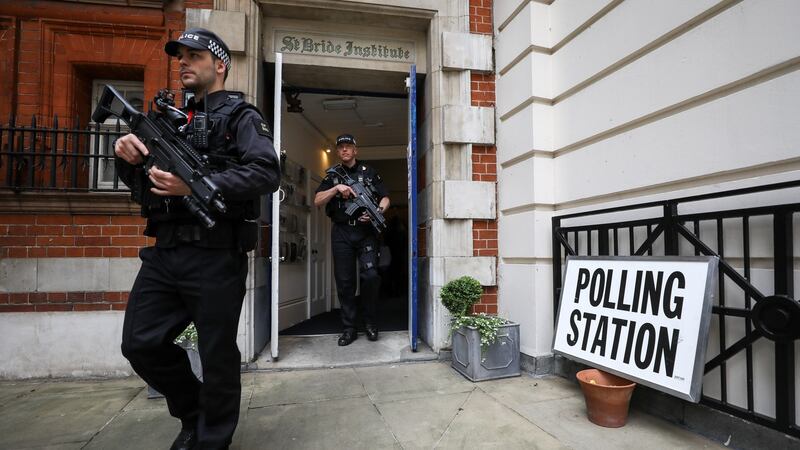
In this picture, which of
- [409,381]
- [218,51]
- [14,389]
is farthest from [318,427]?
[14,389]

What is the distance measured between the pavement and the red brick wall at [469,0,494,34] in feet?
11.9

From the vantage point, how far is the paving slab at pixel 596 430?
88.3 inches

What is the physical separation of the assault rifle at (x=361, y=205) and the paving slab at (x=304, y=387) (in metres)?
1.59

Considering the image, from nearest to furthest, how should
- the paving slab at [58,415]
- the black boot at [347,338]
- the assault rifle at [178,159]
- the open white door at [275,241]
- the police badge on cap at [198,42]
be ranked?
the assault rifle at [178,159] < the police badge on cap at [198,42] < the paving slab at [58,415] < the open white door at [275,241] < the black boot at [347,338]

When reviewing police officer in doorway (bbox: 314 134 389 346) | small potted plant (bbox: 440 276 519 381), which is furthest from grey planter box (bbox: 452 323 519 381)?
police officer in doorway (bbox: 314 134 389 346)

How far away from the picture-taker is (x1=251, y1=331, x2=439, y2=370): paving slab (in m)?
3.74

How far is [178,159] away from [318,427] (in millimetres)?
1827

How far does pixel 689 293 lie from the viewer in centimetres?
223

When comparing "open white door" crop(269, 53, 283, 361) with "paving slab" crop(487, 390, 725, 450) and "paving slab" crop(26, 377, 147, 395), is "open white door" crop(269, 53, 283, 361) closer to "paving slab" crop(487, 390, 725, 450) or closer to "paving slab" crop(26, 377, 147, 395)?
"paving slab" crop(26, 377, 147, 395)

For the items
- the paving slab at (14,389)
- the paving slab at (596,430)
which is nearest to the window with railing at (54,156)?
the paving slab at (14,389)

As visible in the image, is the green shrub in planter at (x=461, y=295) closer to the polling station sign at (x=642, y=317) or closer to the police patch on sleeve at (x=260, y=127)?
the polling station sign at (x=642, y=317)

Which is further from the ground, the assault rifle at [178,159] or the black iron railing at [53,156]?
the black iron railing at [53,156]

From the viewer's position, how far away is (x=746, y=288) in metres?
2.05

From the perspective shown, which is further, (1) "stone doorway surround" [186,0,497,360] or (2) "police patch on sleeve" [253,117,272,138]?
(1) "stone doorway surround" [186,0,497,360]
